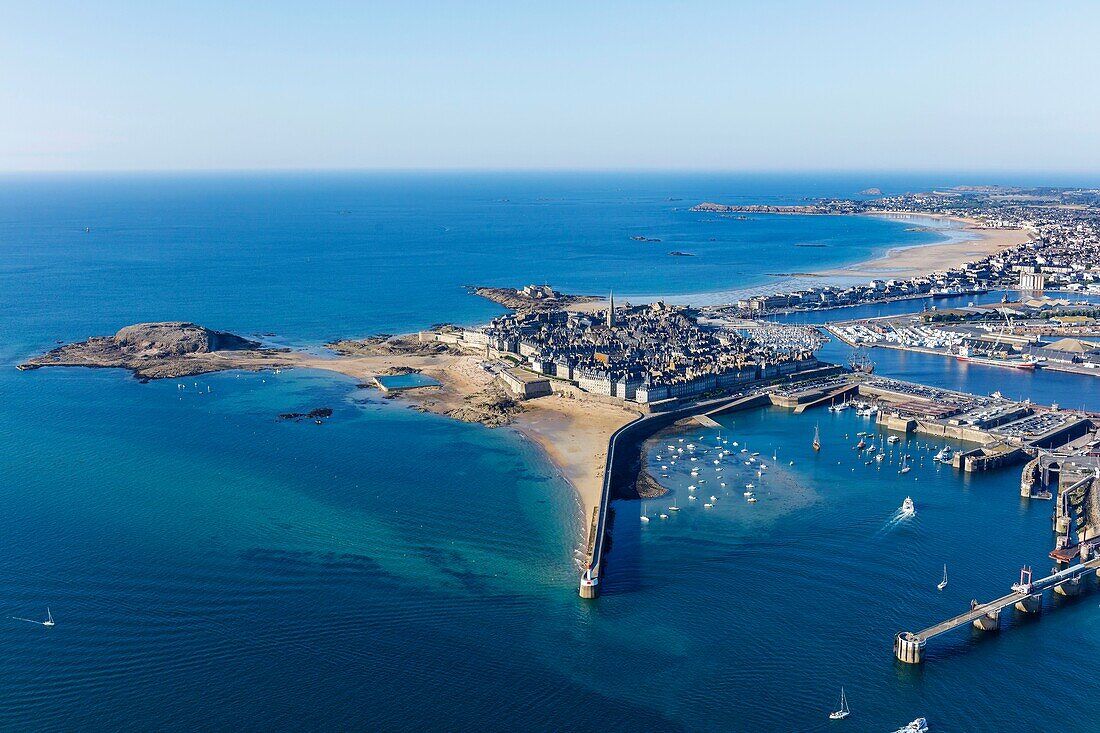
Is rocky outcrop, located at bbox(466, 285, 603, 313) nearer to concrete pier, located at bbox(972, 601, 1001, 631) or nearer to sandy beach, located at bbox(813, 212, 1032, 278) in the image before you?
sandy beach, located at bbox(813, 212, 1032, 278)

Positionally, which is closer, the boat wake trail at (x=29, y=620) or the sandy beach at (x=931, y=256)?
the boat wake trail at (x=29, y=620)

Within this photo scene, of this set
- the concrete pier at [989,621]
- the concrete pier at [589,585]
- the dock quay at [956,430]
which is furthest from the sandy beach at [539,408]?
the concrete pier at [989,621]

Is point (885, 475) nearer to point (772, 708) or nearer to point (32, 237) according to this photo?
point (772, 708)

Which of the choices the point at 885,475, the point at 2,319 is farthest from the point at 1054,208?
the point at 2,319

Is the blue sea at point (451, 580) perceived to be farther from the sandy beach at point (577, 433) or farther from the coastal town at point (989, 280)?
the coastal town at point (989, 280)

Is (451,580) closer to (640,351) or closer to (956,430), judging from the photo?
(956,430)

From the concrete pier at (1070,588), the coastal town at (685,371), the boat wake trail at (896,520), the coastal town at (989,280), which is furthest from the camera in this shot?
the coastal town at (989,280)
